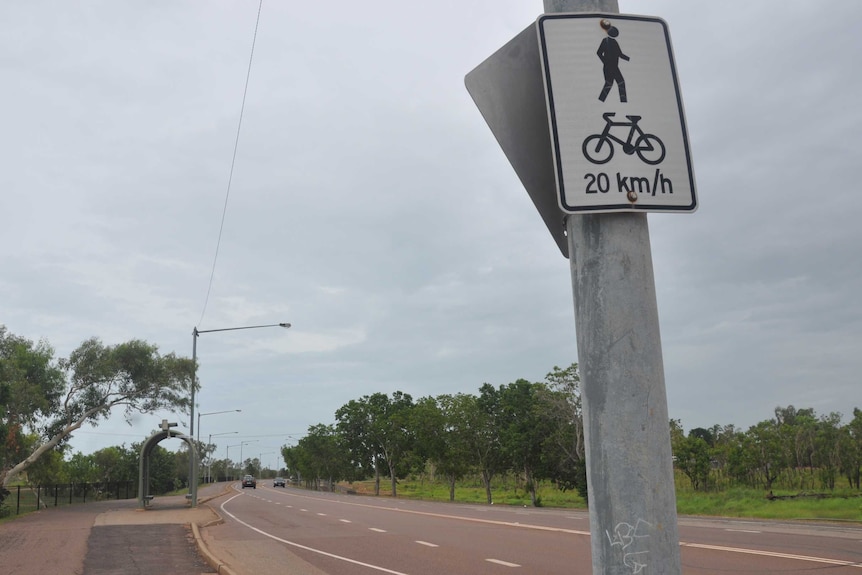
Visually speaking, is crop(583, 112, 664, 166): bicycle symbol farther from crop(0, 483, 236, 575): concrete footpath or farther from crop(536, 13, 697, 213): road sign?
crop(0, 483, 236, 575): concrete footpath

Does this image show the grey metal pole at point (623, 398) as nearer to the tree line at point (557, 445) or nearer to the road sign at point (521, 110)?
the road sign at point (521, 110)

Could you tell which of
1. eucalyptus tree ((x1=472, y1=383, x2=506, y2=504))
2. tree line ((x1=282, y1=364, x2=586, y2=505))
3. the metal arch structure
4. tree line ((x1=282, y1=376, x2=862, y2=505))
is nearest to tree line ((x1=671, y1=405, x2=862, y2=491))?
tree line ((x1=282, y1=376, x2=862, y2=505))

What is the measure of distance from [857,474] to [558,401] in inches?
738

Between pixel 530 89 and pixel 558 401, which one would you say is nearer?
pixel 530 89

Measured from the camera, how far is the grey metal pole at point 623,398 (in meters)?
1.90

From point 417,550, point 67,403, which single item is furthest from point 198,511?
point 417,550

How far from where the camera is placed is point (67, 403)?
42750 mm

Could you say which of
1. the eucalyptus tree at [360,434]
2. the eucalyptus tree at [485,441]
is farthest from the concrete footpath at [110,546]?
the eucalyptus tree at [360,434]

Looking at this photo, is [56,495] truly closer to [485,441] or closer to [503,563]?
[485,441]

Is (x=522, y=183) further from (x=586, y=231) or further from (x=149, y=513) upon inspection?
(x=149, y=513)

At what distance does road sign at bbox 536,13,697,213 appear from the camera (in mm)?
2125

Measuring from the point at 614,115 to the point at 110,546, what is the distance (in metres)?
20.7

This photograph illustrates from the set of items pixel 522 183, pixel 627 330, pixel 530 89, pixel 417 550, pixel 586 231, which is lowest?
pixel 417 550

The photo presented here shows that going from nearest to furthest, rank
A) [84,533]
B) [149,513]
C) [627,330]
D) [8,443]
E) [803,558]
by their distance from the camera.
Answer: [627,330] → [803,558] → [84,533] → [149,513] → [8,443]
